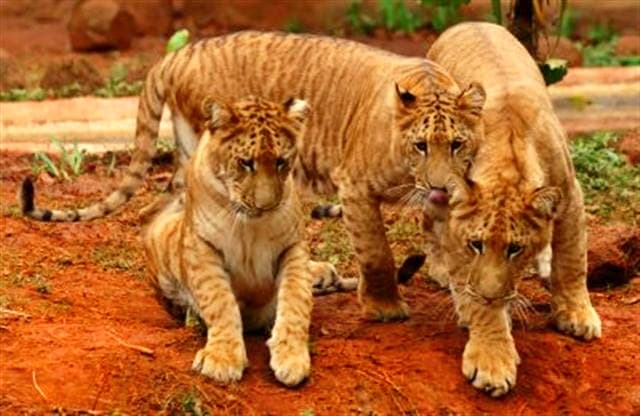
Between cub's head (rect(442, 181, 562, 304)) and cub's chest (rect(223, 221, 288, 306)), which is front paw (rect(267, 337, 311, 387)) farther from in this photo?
cub's head (rect(442, 181, 562, 304))

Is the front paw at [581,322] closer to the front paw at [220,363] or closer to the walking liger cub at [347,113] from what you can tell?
the walking liger cub at [347,113]

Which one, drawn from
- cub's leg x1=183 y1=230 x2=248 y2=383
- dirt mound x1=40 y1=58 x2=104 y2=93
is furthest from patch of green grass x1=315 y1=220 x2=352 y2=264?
dirt mound x1=40 y1=58 x2=104 y2=93

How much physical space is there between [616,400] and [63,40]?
1093cm

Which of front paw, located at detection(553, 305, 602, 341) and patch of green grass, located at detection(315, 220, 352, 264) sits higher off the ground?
front paw, located at detection(553, 305, 602, 341)

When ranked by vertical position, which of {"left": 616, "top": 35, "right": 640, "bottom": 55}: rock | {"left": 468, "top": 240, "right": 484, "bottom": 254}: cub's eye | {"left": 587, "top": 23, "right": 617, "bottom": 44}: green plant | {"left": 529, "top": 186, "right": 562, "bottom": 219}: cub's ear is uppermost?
{"left": 529, "top": 186, "right": 562, "bottom": 219}: cub's ear

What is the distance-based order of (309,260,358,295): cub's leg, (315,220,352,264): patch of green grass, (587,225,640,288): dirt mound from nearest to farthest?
(309,260,358,295): cub's leg
(587,225,640,288): dirt mound
(315,220,352,264): patch of green grass

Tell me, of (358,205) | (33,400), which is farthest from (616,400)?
(33,400)

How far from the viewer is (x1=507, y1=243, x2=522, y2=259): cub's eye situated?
609 cm

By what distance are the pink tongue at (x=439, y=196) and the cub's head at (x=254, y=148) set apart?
0.68 meters

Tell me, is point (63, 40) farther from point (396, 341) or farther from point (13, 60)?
point (396, 341)

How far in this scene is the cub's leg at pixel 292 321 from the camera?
604cm

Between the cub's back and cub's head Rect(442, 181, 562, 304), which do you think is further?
the cub's back

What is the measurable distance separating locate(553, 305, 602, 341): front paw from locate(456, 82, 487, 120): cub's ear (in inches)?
37.8

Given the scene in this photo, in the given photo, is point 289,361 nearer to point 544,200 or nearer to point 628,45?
point 544,200
